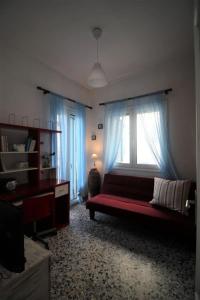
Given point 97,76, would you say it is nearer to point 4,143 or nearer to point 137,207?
Result: point 4,143

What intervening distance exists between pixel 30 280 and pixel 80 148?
9.26 ft

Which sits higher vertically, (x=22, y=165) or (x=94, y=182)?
(x=22, y=165)

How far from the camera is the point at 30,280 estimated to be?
900 mm

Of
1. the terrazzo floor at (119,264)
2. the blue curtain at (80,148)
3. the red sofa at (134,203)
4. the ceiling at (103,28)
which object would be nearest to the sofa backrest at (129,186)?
the red sofa at (134,203)

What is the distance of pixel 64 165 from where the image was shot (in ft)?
10.4

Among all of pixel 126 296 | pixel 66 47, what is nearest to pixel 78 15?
pixel 66 47

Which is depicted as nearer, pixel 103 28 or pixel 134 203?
pixel 103 28

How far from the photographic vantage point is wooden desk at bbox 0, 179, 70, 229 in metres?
1.88

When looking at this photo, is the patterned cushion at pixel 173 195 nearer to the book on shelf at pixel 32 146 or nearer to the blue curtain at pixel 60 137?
the blue curtain at pixel 60 137

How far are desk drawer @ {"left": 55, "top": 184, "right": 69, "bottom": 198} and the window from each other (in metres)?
1.33

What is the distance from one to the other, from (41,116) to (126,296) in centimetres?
271

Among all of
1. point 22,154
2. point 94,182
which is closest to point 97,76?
point 22,154

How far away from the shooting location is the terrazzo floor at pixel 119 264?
1.42 meters

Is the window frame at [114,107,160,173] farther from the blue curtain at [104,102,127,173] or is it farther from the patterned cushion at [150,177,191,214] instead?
the patterned cushion at [150,177,191,214]
